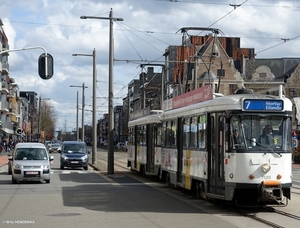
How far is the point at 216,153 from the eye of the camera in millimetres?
16953

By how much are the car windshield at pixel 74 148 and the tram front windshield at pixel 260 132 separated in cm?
2506

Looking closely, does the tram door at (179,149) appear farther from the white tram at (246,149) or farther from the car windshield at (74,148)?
the car windshield at (74,148)

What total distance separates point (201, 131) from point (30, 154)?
1130 centimetres

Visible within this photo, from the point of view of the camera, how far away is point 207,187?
57.1ft

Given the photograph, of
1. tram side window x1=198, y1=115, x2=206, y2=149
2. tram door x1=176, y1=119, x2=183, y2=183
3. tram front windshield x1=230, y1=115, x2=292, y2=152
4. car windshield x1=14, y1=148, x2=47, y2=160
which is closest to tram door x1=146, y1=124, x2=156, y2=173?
car windshield x1=14, y1=148, x2=47, y2=160

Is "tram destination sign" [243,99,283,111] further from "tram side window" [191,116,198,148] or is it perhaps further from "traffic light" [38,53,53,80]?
"traffic light" [38,53,53,80]

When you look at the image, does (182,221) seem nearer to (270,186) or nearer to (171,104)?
(270,186)

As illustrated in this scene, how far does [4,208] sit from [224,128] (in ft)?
19.9

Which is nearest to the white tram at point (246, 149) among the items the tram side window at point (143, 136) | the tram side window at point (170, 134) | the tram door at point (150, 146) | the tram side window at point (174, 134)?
the tram side window at point (174, 134)

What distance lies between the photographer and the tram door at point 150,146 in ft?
91.7

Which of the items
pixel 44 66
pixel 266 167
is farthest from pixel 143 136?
pixel 266 167

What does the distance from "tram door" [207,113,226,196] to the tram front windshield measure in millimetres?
461

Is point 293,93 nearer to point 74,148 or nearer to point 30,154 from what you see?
point 74,148

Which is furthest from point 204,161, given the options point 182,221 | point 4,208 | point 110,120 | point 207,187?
point 110,120
